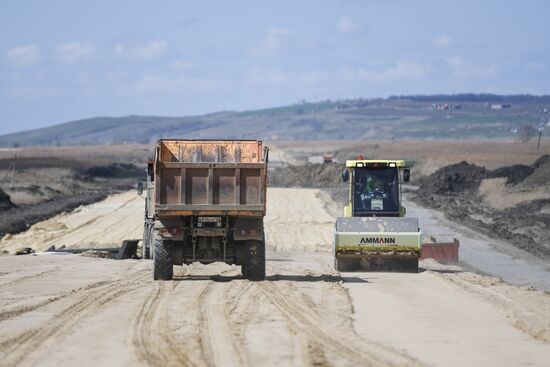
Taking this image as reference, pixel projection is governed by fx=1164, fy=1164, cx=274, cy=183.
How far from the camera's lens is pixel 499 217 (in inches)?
1935

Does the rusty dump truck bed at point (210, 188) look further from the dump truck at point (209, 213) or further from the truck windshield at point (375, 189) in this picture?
the truck windshield at point (375, 189)

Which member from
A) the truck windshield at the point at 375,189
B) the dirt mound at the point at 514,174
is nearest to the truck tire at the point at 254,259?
the truck windshield at the point at 375,189

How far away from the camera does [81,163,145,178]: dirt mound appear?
9793cm

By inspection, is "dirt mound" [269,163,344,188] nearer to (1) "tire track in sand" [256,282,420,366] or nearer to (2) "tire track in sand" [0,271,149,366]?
(2) "tire track in sand" [0,271,149,366]

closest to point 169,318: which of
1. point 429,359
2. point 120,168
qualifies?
→ point 429,359

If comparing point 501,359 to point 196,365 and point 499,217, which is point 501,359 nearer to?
point 196,365

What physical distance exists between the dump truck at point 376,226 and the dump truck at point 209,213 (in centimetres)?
347

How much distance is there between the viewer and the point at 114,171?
104 metres

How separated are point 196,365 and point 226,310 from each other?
495cm

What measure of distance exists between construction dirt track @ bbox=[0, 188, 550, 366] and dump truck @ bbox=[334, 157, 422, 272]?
1.69 feet

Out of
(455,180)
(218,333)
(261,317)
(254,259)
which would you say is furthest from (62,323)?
(455,180)

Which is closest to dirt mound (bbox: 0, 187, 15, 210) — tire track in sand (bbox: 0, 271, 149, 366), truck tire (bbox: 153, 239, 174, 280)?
truck tire (bbox: 153, 239, 174, 280)

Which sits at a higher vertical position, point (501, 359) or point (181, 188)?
point (181, 188)

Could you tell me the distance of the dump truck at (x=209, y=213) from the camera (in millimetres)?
21047
